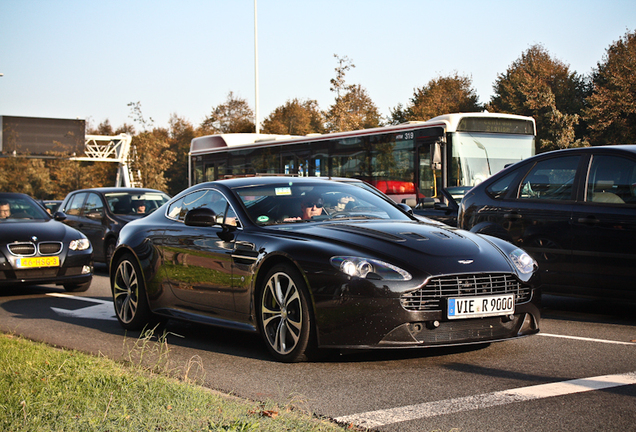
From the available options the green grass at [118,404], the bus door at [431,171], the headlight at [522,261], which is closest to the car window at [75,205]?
the bus door at [431,171]

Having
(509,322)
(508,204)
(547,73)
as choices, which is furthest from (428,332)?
(547,73)

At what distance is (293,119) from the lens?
253 feet

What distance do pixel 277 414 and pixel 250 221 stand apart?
2750mm

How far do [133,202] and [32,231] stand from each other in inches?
173

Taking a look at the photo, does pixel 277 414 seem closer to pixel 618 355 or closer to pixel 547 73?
pixel 618 355

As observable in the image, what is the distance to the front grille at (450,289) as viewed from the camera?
5309 millimetres

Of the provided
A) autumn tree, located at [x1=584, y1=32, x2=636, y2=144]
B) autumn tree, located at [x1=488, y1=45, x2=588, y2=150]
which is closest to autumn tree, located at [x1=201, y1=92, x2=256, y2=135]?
autumn tree, located at [x1=488, y1=45, x2=588, y2=150]

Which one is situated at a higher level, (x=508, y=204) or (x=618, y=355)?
(x=508, y=204)

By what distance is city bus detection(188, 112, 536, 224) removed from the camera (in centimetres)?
1795

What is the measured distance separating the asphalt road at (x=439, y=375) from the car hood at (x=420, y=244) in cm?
73

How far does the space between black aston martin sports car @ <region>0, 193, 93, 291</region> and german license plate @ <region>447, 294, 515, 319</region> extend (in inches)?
294

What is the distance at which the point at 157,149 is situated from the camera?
136 ft

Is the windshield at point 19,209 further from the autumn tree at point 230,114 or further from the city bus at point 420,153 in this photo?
the autumn tree at point 230,114

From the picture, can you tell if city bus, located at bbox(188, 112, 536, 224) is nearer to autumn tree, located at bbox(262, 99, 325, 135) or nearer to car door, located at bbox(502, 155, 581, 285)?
car door, located at bbox(502, 155, 581, 285)
